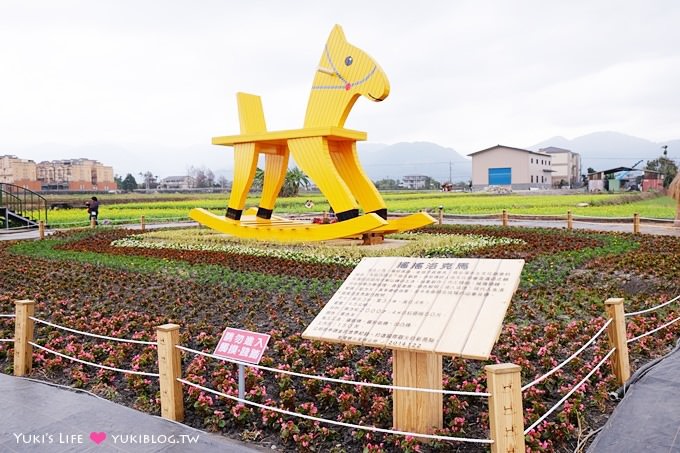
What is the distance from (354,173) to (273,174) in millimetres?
2535

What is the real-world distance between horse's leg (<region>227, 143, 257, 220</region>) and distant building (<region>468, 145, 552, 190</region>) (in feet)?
173

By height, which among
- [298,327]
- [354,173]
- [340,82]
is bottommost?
[298,327]

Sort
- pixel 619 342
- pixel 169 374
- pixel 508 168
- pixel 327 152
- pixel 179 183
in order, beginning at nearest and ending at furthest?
pixel 169 374
pixel 619 342
pixel 327 152
pixel 508 168
pixel 179 183

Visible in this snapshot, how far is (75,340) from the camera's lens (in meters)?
6.96

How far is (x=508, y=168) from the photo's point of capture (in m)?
66.2

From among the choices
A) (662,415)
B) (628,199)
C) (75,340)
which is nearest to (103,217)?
(75,340)

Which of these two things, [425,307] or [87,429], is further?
[87,429]

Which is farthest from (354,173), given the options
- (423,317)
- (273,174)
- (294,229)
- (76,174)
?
(76,174)

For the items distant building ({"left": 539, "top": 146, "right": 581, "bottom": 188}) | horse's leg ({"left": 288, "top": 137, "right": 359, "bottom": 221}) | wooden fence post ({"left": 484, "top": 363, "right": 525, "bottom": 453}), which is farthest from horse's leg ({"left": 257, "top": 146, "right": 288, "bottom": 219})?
distant building ({"left": 539, "top": 146, "right": 581, "bottom": 188})

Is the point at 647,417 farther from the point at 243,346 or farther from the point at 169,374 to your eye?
the point at 169,374

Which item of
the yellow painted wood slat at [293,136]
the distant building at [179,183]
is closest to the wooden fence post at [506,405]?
the yellow painted wood slat at [293,136]

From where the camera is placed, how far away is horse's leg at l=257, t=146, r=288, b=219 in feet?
54.1

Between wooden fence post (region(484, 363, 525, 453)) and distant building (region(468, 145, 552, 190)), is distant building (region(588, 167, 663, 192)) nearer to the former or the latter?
distant building (region(468, 145, 552, 190))

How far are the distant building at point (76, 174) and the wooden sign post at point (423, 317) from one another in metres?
89.0
